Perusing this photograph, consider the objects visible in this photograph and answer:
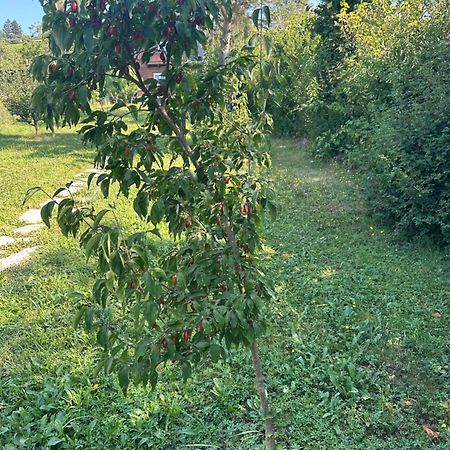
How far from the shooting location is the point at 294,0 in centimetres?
1429

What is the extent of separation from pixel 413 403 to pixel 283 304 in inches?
45.5

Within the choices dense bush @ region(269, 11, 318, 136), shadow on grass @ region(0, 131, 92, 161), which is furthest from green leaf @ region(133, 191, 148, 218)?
dense bush @ region(269, 11, 318, 136)

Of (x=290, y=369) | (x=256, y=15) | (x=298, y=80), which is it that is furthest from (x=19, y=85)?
(x=256, y=15)

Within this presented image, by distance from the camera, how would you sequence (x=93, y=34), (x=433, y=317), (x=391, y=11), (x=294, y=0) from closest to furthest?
(x=93, y=34) → (x=433, y=317) → (x=391, y=11) → (x=294, y=0)

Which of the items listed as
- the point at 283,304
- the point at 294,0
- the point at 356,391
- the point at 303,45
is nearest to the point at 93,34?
the point at 356,391

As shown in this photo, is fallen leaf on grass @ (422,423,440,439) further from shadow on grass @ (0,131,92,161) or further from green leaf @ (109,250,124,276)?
shadow on grass @ (0,131,92,161)

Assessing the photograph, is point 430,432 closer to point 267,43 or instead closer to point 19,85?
point 267,43

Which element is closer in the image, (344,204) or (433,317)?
(433,317)

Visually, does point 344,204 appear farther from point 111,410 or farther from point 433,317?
point 111,410

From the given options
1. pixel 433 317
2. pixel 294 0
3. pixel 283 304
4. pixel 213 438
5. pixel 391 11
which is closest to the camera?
pixel 213 438

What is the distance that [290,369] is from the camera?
2506 mm

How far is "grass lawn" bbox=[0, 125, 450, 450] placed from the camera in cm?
210

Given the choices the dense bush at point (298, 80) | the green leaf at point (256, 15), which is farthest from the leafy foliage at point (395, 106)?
the green leaf at point (256, 15)

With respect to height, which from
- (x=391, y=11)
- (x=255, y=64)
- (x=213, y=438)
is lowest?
(x=213, y=438)
